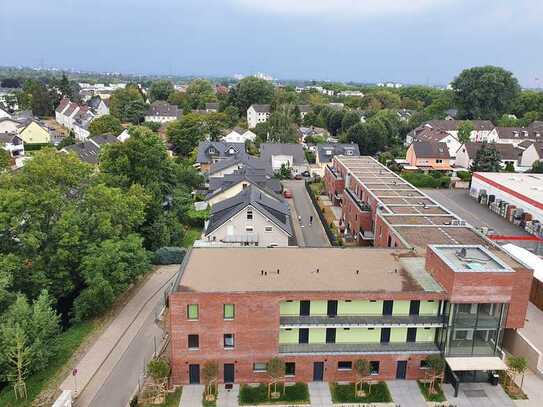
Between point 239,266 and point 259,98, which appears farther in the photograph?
point 259,98

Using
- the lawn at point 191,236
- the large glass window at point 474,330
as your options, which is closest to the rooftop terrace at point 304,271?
the large glass window at point 474,330

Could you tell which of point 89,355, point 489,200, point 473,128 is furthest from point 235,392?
point 473,128

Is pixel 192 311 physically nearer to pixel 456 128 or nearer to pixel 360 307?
pixel 360 307

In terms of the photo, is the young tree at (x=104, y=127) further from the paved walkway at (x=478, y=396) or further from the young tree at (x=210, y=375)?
the paved walkway at (x=478, y=396)

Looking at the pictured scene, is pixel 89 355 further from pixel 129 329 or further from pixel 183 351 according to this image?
pixel 183 351

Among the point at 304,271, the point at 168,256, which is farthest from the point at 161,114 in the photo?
the point at 304,271
